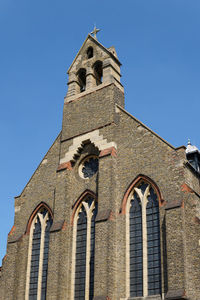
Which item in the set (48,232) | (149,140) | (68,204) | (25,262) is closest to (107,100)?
(149,140)

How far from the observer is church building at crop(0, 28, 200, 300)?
67.6 feet

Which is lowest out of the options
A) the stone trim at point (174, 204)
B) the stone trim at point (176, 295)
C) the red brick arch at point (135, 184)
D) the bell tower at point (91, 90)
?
the stone trim at point (176, 295)

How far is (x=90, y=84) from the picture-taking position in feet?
94.2

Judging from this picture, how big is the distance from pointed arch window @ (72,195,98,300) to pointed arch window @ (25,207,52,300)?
85.3 inches

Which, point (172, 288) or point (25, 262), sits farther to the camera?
point (25, 262)

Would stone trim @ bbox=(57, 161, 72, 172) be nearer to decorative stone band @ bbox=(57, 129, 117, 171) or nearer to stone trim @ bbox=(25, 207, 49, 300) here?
decorative stone band @ bbox=(57, 129, 117, 171)

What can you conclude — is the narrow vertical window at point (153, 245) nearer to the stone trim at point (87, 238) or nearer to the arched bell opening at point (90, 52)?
the stone trim at point (87, 238)

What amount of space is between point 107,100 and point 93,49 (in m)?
5.16

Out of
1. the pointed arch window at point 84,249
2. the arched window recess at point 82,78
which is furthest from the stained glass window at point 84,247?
the arched window recess at point 82,78

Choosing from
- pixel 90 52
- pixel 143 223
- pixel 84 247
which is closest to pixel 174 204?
pixel 143 223

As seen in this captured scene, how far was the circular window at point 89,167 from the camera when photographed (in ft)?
84.7

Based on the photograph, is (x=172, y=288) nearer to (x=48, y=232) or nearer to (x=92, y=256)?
(x=92, y=256)

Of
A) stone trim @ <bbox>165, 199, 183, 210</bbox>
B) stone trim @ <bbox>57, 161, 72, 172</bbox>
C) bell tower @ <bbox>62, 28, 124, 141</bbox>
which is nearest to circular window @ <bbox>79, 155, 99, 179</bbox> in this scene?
stone trim @ <bbox>57, 161, 72, 172</bbox>

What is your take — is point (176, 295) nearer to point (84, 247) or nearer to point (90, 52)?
point (84, 247)
